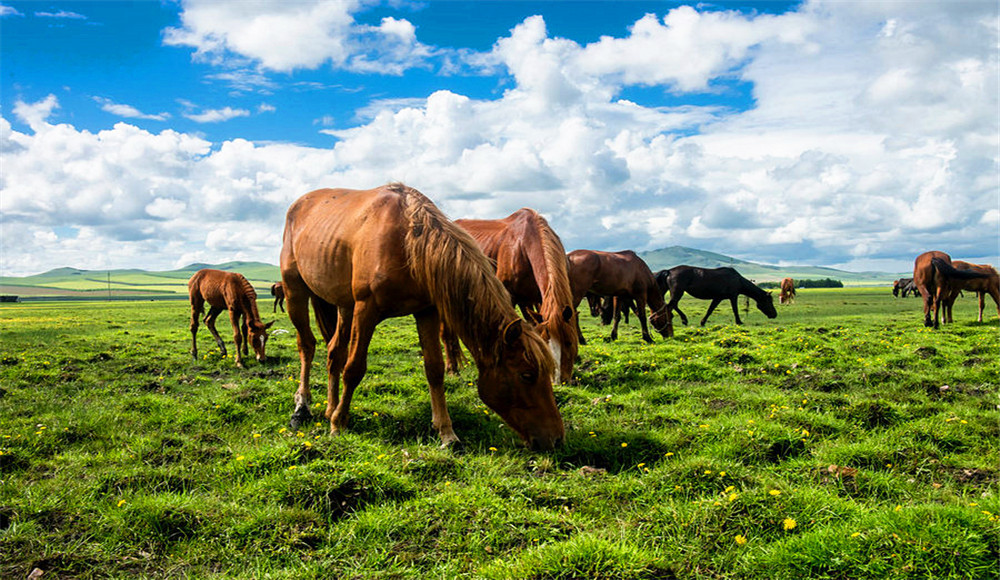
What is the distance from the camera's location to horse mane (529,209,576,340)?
6703mm

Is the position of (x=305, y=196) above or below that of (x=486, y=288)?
above

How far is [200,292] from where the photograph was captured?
1536 centimetres

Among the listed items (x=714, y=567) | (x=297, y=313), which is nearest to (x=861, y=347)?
(x=714, y=567)

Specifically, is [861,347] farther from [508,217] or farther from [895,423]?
[508,217]

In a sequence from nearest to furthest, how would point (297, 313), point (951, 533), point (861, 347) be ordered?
1. point (951, 533)
2. point (297, 313)
3. point (861, 347)

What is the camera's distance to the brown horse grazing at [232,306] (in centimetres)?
1323

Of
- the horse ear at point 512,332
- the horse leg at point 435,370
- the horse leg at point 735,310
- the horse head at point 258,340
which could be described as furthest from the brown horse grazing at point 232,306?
the horse leg at point 735,310

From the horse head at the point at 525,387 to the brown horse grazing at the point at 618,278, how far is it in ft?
32.4

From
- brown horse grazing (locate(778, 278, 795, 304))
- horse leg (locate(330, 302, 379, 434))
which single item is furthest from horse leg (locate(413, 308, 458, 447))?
brown horse grazing (locate(778, 278, 795, 304))

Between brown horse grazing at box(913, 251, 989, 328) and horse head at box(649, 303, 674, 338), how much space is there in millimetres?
8424

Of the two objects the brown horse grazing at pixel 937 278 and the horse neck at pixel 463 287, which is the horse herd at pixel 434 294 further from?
the brown horse grazing at pixel 937 278

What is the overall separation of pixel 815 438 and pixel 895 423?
1303 mm

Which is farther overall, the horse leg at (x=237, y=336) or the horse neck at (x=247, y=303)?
the horse neck at (x=247, y=303)

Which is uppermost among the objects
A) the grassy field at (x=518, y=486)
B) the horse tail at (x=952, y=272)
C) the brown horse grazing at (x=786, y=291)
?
the horse tail at (x=952, y=272)
